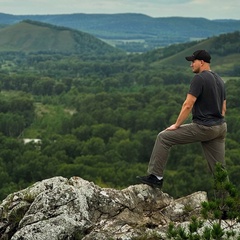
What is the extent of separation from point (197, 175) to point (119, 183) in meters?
13.1

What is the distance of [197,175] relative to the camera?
68.7 meters

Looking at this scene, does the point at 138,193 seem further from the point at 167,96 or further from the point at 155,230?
the point at 167,96

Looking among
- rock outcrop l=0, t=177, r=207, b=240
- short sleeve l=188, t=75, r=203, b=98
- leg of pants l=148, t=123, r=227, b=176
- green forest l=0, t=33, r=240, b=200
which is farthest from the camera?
green forest l=0, t=33, r=240, b=200

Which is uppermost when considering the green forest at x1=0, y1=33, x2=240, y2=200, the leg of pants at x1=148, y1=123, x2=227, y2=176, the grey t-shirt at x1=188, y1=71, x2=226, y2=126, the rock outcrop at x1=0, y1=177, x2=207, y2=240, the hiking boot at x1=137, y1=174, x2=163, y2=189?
the grey t-shirt at x1=188, y1=71, x2=226, y2=126

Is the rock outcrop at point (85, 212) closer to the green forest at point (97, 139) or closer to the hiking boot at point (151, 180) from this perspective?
the hiking boot at point (151, 180)

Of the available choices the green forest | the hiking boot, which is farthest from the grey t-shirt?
the green forest

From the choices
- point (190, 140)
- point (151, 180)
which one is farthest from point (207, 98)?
point (151, 180)

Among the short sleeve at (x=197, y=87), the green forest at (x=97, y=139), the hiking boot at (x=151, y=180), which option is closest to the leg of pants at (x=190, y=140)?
the hiking boot at (x=151, y=180)

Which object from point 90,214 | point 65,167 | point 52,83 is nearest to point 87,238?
point 90,214

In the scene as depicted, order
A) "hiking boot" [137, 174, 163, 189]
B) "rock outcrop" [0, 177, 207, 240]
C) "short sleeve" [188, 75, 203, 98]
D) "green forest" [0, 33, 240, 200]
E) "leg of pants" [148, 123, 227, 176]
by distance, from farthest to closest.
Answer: "green forest" [0, 33, 240, 200], "hiking boot" [137, 174, 163, 189], "leg of pants" [148, 123, 227, 176], "short sleeve" [188, 75, 203, 98], "rock outcrop" [0, 177, 207, 240]

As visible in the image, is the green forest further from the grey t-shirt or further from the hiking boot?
the grey t-shirt

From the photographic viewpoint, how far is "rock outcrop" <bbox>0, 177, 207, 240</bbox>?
1054 centimetres

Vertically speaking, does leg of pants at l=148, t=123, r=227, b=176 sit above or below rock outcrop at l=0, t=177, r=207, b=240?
above

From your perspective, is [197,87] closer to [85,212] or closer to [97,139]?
[85,212]
